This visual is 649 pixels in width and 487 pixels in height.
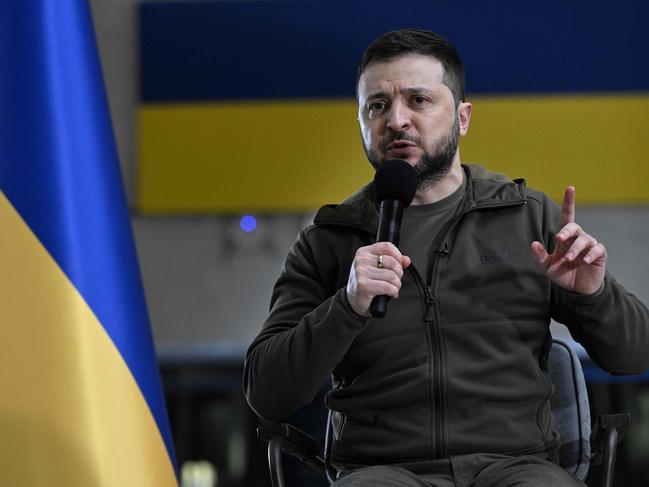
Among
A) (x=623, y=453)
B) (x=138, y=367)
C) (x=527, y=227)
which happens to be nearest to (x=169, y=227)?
(x=623, y=453)

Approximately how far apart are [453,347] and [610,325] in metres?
0.27

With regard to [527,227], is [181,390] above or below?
below

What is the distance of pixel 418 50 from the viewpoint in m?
1.76

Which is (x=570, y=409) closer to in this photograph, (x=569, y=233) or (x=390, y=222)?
(x=569, y=233)

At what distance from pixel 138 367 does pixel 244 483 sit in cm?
260

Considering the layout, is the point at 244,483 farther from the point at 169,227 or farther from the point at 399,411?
the point at 399,411

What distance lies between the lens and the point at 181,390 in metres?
4.34

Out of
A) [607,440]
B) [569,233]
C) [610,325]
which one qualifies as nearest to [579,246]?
[569,233]

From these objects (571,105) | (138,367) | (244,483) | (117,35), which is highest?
(117,35)

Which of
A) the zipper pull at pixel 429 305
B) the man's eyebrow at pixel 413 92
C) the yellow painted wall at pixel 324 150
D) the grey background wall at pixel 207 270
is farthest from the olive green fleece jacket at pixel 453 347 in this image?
the grey background wall at pixel 207 270

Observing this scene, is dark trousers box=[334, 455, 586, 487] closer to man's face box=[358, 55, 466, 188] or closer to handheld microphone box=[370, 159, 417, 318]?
handheld microphone box=[370, 159, 417, 318]

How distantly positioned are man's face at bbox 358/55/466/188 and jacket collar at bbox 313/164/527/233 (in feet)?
0.29

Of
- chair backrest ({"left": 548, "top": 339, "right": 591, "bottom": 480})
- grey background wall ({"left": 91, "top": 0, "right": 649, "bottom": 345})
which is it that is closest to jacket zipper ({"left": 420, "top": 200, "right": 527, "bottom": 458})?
→ chair backrest ({"left": 548, "top": 339, "right": 591, "bottom": 480})

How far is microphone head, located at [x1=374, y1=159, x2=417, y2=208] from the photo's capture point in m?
1.56
